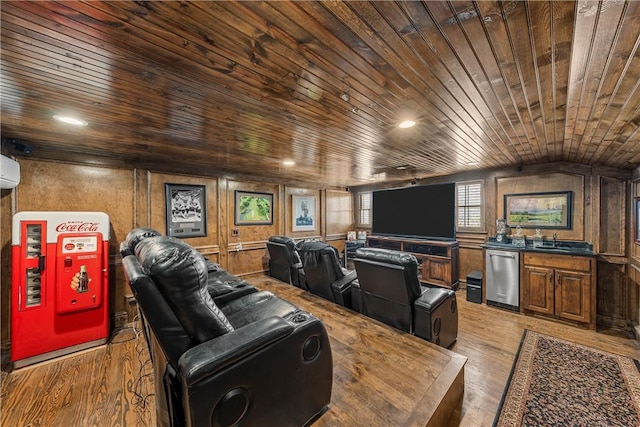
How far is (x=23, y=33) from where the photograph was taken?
3.36 feet

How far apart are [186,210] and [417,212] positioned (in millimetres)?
4779

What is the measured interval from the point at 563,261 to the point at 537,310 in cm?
82

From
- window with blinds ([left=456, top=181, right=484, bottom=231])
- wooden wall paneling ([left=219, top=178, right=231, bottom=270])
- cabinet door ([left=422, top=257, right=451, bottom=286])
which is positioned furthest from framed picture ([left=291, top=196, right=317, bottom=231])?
window with blinds ([left=456, top=181, right=484, bottom=231])

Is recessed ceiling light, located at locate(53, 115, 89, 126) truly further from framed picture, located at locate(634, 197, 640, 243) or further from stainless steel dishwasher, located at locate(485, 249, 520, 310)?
framed picture, located at locate(634, 197, 640, 243)

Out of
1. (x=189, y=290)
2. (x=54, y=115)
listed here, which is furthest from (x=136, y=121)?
(x=189, y=290)

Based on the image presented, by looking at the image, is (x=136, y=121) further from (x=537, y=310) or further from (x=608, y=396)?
(x=537, y=310)

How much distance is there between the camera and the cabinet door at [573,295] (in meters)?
3.29

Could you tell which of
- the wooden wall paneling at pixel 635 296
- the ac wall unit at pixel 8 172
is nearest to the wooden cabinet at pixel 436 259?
the wooden wall paneling at pixel 635 296

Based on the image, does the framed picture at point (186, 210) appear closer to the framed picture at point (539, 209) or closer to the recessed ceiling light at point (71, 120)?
the recessed ceiling light at point (71, 120)

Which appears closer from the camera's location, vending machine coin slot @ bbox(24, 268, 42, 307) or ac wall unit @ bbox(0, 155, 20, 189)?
ac wall unit @ bbox(0, 155, 20, 189)

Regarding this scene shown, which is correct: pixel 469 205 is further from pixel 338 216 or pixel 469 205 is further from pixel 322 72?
pixel 322 72

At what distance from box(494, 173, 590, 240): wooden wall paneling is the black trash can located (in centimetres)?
117

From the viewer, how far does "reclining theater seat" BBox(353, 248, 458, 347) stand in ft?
8.07

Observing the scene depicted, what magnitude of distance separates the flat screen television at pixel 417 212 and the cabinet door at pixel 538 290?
1482 millimetres
